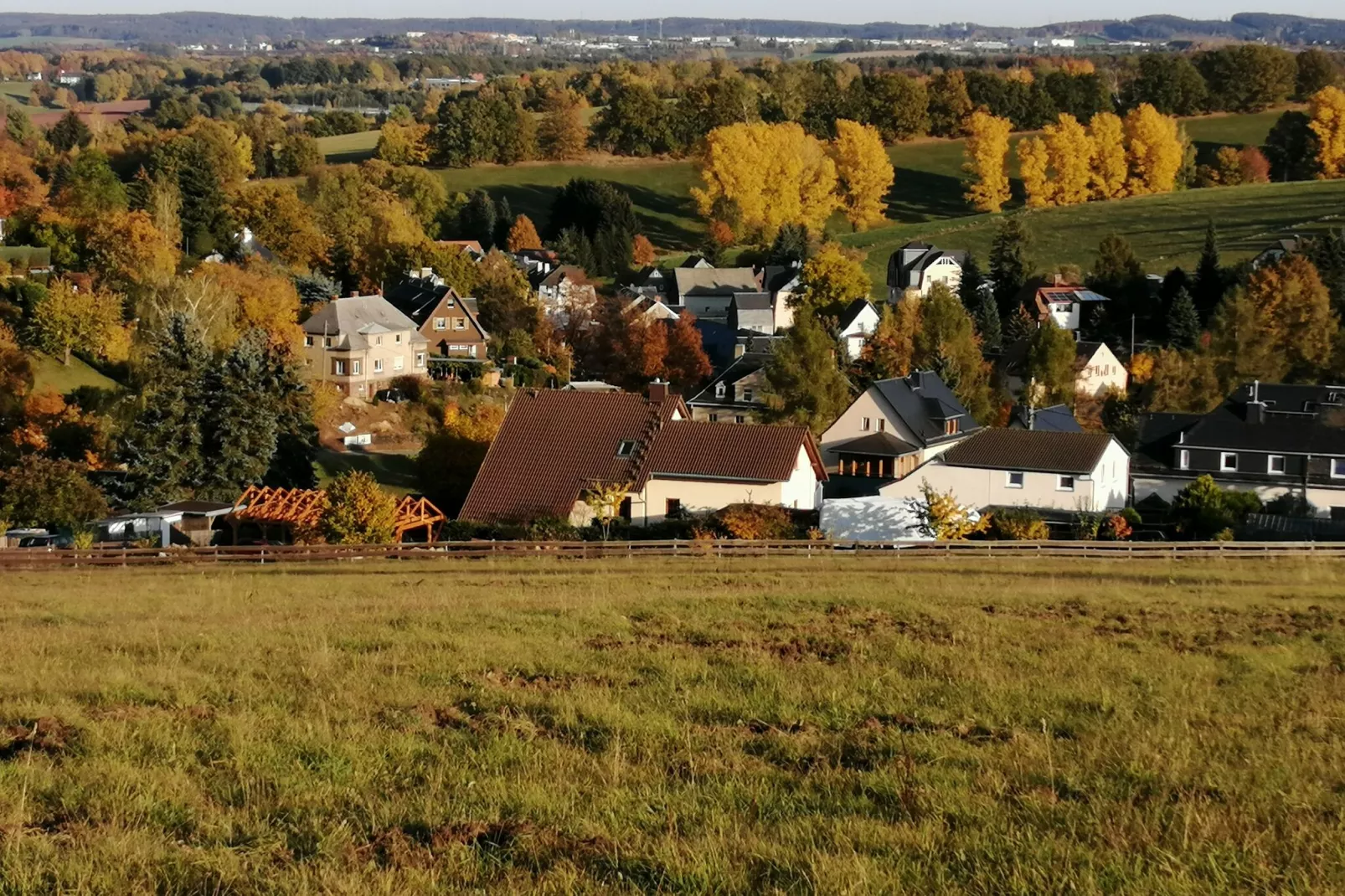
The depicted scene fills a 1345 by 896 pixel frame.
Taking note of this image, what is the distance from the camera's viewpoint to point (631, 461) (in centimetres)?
4788

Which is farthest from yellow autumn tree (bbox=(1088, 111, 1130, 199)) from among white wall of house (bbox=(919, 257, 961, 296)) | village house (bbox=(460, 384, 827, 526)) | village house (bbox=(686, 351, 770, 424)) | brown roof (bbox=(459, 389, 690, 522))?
brown roof (bbox=(459, 389, 690, 522))

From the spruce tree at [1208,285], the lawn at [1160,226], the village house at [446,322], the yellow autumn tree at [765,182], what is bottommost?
the village house at [446,322]

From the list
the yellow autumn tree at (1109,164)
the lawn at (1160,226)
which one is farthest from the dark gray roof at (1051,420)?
the yellow autumn tree at (1109,164)

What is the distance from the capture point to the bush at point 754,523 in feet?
144

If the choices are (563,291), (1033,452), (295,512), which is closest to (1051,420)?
(1033,452)

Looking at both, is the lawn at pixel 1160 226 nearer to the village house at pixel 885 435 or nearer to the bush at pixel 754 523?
the village house at pixel 885 435

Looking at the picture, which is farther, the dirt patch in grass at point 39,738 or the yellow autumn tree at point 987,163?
the yellow autumn tree at point 987,163

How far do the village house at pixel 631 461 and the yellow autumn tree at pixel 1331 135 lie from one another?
11111 centimetres

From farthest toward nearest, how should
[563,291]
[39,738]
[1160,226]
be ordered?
[1160,226] < [563,291] < [39,738]

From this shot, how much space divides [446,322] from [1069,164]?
7132 cm

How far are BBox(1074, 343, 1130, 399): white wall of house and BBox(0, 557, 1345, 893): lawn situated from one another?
56848mm

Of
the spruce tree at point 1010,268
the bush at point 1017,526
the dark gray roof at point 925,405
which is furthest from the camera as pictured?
the spruce tree at point 1010,268

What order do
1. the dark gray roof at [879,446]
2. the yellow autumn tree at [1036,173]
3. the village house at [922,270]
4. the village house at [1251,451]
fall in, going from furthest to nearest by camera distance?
the yellow autumn tree at [1036,173]
the village house at [922,270]
the dark gray roof at [879,446]
the village house at [1251,451]

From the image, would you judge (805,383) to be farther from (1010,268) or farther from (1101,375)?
(1010,268)
